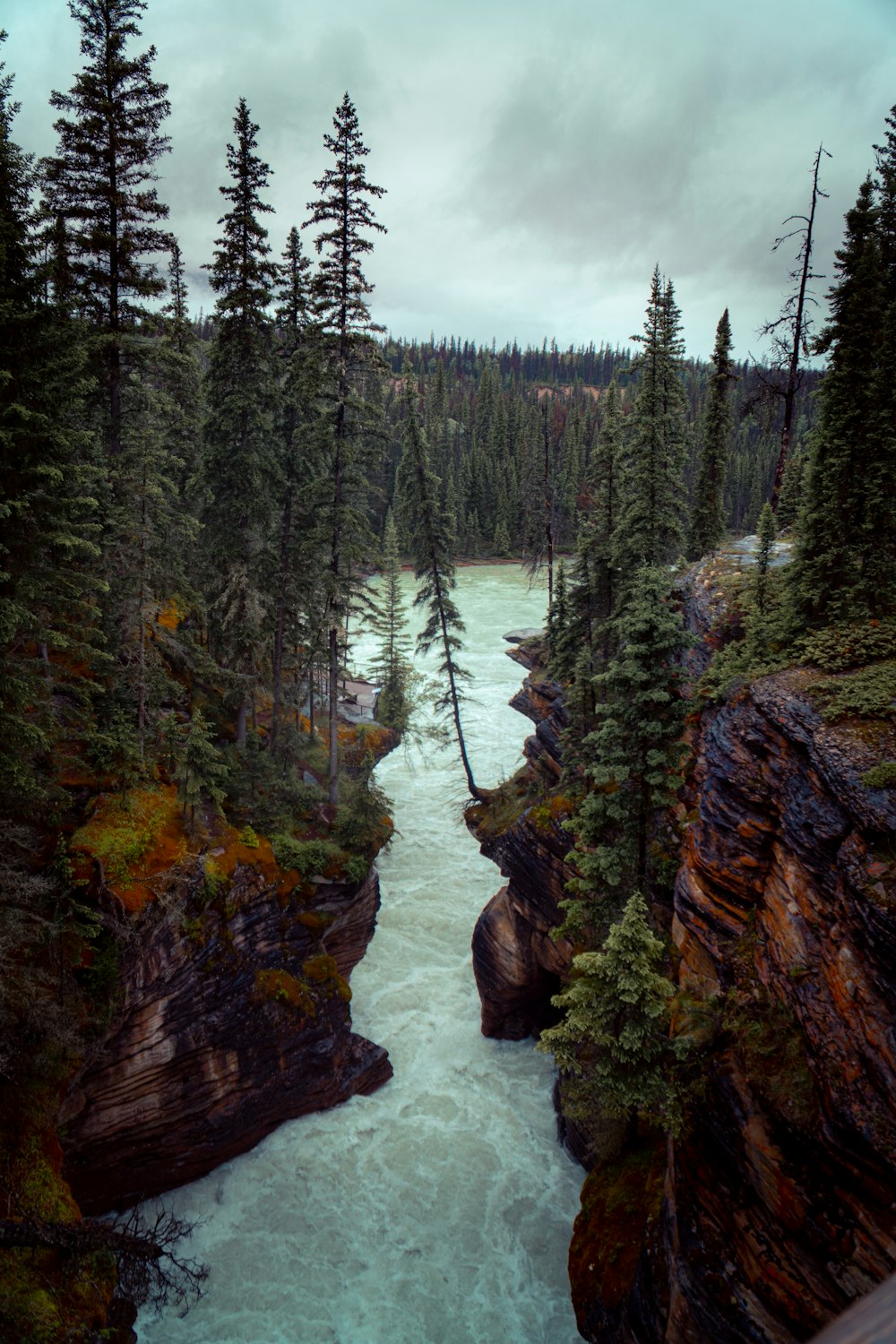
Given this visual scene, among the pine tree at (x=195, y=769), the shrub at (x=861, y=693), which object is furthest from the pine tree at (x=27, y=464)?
the shrub at (x=861, y=693)

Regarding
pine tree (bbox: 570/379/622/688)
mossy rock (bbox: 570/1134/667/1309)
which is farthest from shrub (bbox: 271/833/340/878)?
pine tree (bbox: 570/379/622/688)

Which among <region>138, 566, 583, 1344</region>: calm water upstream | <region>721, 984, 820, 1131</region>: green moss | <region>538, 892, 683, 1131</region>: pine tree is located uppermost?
<region>721, 984, 820, 1131</region>: green moss

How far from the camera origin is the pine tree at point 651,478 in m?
21.2

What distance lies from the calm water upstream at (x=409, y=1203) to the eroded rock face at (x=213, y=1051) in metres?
1.05

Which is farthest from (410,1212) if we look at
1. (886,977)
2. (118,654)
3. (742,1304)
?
(118,654)

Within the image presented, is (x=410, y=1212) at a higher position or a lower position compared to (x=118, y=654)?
lower

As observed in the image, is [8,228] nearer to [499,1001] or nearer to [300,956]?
[300,956]

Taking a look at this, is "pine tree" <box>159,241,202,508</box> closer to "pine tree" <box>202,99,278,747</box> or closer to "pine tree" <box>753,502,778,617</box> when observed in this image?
"pine tree" <box>202,99,278,747</box>

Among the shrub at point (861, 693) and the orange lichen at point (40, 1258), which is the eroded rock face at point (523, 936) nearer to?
the shrub at point (861, 693)

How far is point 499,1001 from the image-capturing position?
19.8 meters

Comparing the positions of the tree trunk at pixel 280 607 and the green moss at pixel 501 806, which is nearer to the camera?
the tree trunk at pixel 280 607

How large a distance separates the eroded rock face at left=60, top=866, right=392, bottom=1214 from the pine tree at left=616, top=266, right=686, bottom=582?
14.7 m

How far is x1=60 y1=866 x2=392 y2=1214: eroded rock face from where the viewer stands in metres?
13.5

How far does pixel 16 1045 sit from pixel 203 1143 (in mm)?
6309
